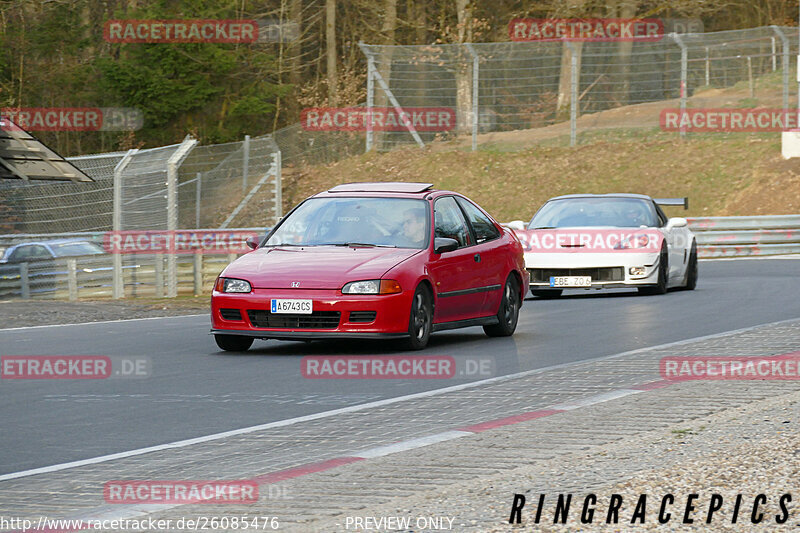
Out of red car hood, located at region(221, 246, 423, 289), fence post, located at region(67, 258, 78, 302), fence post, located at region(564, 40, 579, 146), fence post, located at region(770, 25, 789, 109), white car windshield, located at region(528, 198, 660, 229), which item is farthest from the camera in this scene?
fence post, located at region(564, 40, 579, 146)

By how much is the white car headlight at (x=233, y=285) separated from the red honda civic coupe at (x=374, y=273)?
0.4 inches

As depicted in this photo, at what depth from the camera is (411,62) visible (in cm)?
4128

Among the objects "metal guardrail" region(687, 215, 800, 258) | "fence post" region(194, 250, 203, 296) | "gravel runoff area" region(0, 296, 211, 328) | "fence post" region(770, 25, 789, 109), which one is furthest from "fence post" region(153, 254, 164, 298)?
"fence post" region(770, 25, 789, 109)

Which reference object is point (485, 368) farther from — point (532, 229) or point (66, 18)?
point (66, 18)

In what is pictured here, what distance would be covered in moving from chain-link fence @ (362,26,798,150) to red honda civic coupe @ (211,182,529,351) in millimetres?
23669

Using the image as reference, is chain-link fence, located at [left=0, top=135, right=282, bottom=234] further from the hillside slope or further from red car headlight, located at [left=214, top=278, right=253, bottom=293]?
the hillside slope

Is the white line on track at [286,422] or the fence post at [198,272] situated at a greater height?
the white line on track at [286,422]

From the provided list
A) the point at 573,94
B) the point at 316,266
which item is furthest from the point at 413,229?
the point at 573,94

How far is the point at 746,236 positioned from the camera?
31812mm

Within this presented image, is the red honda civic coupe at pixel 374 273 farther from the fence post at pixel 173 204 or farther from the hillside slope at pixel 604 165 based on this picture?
the hillside slope at pixel 604 165

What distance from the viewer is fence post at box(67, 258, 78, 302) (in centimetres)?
2283

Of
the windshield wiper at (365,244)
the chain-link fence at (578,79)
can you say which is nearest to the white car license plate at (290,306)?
the windshield wiper at (365,244)

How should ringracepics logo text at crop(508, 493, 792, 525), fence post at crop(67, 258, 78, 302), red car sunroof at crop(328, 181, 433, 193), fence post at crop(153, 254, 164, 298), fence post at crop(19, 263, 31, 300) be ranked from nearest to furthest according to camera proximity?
ringracepics logo text at crop(508, 493, 792, 525), red car sunroof at crop(328, 181, 433, 193), fence post at crop(153, 254, 164, 298), fence post at crop(67, 258, 78, 302), fence post at crop(19, 263, 31, 300)

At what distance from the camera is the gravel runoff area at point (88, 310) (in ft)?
Result: 55.2
